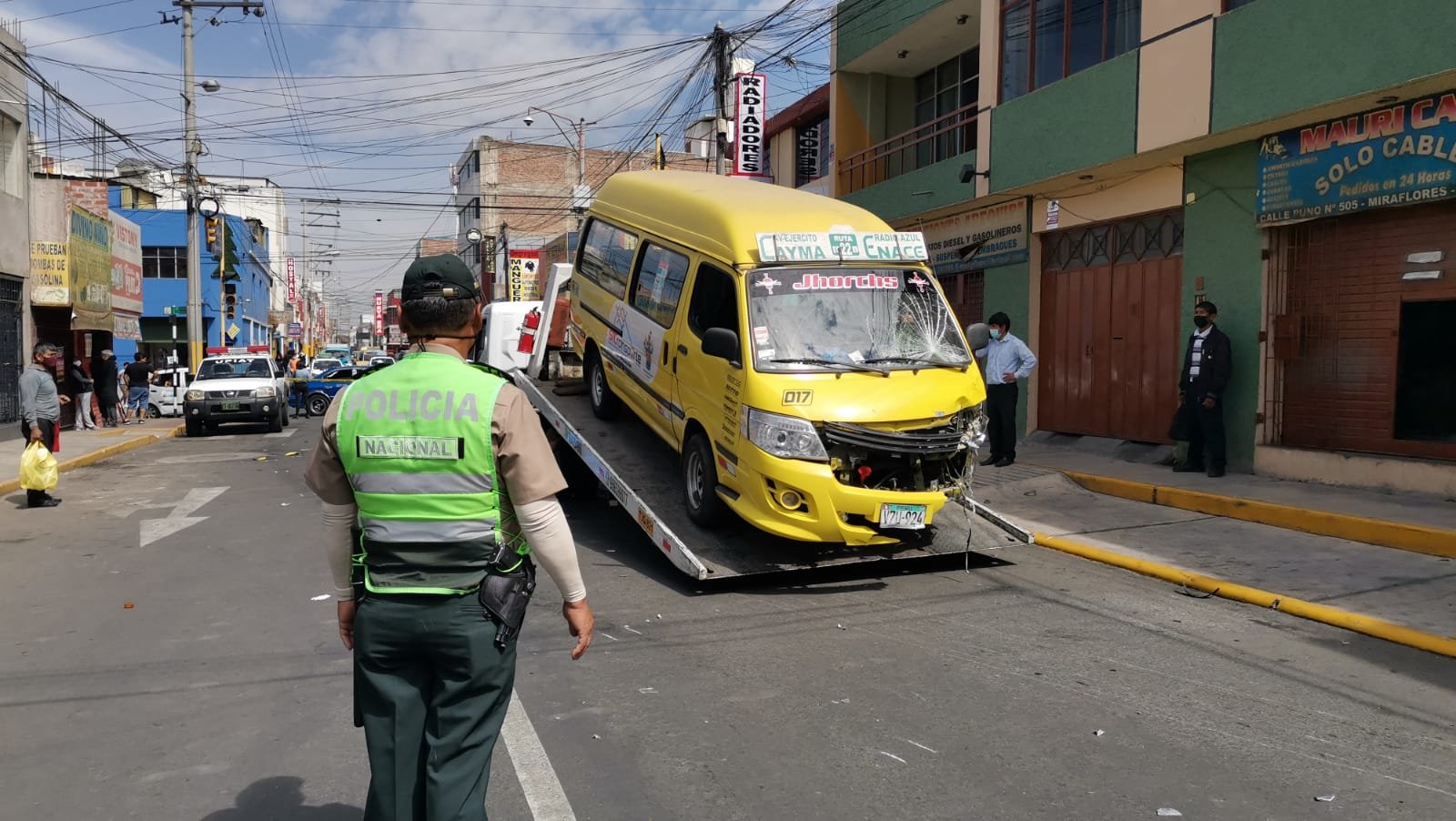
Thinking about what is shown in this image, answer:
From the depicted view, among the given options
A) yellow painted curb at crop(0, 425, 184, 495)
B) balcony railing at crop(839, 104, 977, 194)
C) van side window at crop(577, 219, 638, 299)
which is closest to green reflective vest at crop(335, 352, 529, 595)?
van side window at crop(577, 219, 638, 299)

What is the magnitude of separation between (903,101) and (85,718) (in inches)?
759

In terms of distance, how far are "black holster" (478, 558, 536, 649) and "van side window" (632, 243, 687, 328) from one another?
571 cm

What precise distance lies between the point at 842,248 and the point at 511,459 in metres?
5.51

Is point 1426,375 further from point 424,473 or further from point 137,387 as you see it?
point 137,387

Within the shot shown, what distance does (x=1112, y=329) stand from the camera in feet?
44.9

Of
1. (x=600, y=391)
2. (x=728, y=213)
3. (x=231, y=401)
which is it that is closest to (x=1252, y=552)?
(x=728, y=213)

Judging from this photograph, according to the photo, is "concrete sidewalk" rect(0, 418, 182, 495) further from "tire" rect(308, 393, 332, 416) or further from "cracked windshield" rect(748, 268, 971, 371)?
"cracked windshield" rect(748, 268, 971, 371)

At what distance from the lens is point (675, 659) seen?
5.45 meters

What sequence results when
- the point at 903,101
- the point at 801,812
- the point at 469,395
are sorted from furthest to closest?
1. the point at 903,101
2. the point at 801,812
3. the point at 469,395

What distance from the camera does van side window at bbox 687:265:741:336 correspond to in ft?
24.8

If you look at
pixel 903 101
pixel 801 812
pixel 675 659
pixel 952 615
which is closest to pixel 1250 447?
pixel 952 615

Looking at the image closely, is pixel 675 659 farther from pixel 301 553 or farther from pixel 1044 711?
pixel 301 553

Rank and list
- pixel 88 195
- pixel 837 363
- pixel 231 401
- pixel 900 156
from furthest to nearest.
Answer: pixel 88 195
pixel 231 401
pixel 900 156
pixel 837 363

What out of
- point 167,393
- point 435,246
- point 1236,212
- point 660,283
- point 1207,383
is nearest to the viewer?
point 660,283
